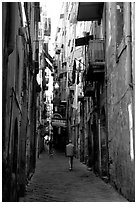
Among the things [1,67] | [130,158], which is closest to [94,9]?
[130,158]

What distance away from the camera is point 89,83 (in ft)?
56.0

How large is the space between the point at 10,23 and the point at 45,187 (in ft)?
20.2

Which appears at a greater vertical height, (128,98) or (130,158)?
(128,98)

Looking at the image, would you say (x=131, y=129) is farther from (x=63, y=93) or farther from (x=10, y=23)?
(x=63, y=93)

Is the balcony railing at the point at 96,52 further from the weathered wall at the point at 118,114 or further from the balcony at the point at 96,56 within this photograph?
the weathered wall at the point at 118,114

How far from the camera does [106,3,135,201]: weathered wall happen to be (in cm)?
825

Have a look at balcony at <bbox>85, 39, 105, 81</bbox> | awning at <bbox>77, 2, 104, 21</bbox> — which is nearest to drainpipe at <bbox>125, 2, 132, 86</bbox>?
balcony at <bbox>85, 39, 105, 81</bbox>

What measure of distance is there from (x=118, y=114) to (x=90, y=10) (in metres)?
6.28

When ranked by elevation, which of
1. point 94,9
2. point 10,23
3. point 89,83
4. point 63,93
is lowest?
point 63,93

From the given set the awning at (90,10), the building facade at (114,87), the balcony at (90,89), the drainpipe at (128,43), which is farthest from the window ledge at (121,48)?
the balcony at (90,89)

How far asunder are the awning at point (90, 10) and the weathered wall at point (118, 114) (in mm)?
1541

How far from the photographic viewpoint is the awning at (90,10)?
45.9 ft

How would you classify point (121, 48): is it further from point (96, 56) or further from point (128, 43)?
point (96, 56)

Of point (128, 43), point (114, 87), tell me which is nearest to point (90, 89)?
point (114, 87)
